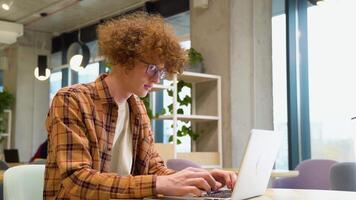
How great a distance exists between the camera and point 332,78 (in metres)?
5.33

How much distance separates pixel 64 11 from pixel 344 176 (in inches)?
269

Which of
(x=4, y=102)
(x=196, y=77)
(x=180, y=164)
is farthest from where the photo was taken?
(x=4, y=102)

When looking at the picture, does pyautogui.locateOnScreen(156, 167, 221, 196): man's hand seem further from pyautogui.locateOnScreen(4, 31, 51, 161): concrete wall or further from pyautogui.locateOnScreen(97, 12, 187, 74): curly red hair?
pyautogui.locateOnScreen(4, 31, 51, 161): concrete wall

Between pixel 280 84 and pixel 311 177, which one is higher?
pixel 280 84

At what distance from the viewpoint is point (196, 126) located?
5.55 metres

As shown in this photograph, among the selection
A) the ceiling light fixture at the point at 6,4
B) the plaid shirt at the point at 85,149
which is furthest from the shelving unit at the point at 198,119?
the ceiling light fixture at the point at 6,4

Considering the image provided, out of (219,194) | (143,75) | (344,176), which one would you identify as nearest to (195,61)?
(344,176)

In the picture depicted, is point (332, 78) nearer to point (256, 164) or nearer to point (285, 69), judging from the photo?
point (285, 69)

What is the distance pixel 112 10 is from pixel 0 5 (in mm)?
1813

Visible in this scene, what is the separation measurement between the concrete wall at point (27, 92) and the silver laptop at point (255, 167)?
9001 millimetres

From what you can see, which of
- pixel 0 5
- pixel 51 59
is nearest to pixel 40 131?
pixel 51 59

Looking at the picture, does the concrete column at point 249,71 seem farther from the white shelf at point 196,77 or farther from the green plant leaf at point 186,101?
the green plant leaf at point 186,101

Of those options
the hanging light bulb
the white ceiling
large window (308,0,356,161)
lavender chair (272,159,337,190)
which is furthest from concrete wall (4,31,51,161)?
lavender chair (272,159,337,190)

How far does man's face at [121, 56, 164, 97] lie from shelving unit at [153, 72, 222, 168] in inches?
115
